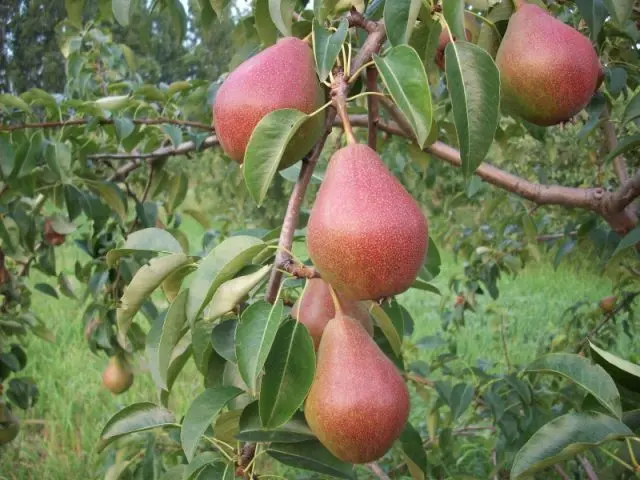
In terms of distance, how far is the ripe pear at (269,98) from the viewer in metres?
0.64

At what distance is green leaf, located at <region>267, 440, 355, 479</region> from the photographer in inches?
26.7

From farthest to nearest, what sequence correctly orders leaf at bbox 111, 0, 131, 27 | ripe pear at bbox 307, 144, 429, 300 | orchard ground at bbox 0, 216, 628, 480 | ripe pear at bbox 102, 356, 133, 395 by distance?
orchard ground at bbox 0, 216, 628, 480, ripe pear at bbox 102, 356, 133, 395, leaf at bbox 111, 0, 131, 27, ripe pear at bbox 307, 144, 429, 300

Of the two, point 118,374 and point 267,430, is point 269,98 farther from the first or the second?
point 118,374

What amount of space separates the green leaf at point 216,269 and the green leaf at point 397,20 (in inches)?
9.4

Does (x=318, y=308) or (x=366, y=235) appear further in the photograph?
(x=318, y=308)

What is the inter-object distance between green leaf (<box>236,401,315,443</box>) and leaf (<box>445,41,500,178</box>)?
0.99ft

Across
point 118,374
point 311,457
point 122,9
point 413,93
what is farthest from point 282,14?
point 118,374

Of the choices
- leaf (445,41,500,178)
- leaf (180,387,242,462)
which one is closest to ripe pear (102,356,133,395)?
leaf (180,387,242,462)

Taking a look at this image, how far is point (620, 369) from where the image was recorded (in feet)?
2.24

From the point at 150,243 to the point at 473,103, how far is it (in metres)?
0.43

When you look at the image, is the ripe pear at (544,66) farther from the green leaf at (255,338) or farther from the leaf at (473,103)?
the green leaf at (255,338)

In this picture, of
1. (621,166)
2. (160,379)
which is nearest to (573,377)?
(160,379)

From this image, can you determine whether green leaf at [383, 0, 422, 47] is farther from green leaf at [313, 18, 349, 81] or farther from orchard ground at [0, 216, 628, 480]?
orchard ground at [0, 216, 628, 480]

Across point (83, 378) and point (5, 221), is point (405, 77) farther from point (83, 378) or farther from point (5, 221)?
point (83, 378)
